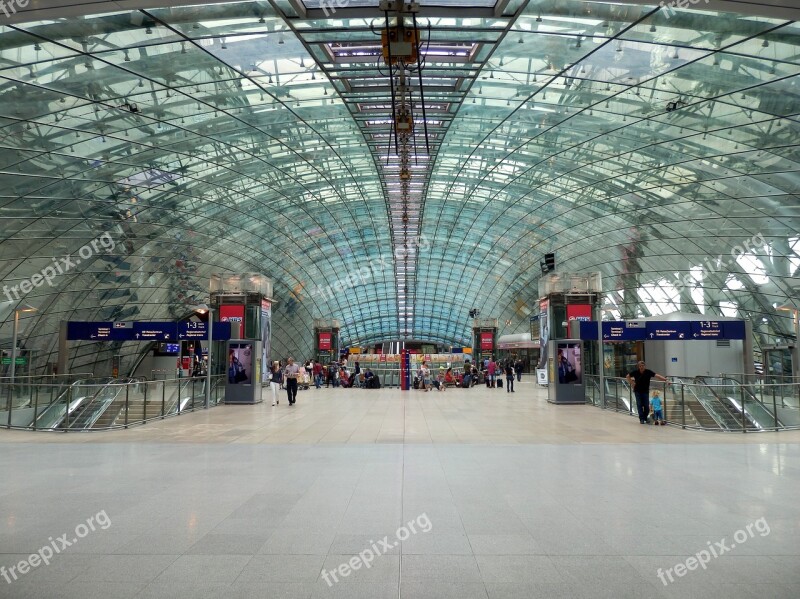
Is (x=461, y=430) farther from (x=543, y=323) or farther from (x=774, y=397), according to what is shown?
(x=543, y=323)

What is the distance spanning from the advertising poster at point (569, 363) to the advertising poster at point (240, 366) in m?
12.2

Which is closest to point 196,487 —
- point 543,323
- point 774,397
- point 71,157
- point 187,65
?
point 774,397

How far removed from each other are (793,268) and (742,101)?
1752cm

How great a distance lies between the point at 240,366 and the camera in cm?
2252

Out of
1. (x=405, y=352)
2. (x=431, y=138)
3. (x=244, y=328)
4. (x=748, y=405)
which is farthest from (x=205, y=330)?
(x=748, y=405)

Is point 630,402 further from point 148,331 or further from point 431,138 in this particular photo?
point 148,331

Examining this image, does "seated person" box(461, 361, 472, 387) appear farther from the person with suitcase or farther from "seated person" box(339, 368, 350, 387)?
"seated person" box(339, 368, 350, 387)

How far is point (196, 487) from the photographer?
295 inches

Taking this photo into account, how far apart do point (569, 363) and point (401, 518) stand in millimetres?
18695

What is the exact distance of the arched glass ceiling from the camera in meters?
17.5

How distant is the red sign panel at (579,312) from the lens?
2466 cm

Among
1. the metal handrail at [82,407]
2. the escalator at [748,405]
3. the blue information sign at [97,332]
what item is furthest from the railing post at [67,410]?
the escalator at [748,405]

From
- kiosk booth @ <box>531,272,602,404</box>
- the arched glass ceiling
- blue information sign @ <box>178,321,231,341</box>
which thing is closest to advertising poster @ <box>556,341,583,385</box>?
kiosk booth @ <box>531,272,602,404</box>

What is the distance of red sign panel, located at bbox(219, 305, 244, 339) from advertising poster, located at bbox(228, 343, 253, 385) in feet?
2.60
